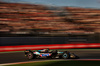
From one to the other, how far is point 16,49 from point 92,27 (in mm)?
16373

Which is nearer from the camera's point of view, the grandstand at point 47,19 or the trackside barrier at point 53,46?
the trackside barrier at point 53,46

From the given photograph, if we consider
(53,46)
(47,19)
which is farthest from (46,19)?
(53,46)

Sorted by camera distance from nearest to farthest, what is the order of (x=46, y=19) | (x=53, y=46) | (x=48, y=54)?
(x=48, y=54) < (x=53, y=46) < (x=46, y=19)

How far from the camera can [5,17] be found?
99.8ft

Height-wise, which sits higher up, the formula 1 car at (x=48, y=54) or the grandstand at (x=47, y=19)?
the grandstand at (x=47, y=19)

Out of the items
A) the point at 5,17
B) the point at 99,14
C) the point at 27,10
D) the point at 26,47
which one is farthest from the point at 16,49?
the point at 99,14

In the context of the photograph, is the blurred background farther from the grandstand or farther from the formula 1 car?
the formula 1 car

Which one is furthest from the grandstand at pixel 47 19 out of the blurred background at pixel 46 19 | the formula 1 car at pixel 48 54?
the formula 1 car at pixel 48 54

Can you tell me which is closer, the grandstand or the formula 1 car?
the formula 1 car

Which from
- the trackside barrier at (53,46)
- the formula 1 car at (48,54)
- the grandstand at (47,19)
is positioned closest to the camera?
the formula 1 car at (48,54)

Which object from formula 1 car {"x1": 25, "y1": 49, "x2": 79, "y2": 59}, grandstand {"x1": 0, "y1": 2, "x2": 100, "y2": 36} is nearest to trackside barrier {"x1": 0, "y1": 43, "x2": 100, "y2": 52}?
formula 1 car {"x1": 25, "y1": 49, "x2": 79, "y2": 59}

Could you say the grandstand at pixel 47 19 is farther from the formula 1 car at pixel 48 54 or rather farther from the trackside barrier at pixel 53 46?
the formula 1 car at pixel 48 54

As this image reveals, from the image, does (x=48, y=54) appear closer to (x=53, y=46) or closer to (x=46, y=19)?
(x=53, y=46)

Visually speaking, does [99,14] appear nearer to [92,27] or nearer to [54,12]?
[92,27]
